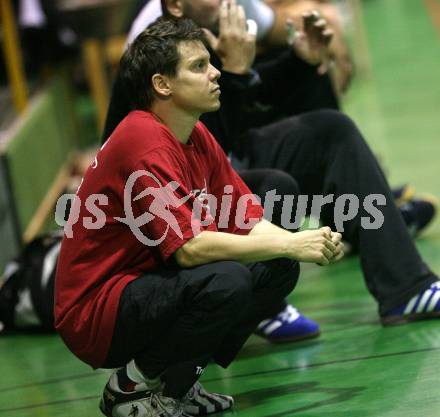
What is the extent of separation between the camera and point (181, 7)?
3955 millimetres

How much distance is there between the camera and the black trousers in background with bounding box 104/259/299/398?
3.01 metres

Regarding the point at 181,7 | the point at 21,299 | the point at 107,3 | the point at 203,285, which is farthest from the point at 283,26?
the point at 107,3

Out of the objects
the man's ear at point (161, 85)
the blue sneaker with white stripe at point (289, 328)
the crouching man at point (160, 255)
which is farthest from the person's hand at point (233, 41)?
the blue sneaker with white stripe at point (289, 328)

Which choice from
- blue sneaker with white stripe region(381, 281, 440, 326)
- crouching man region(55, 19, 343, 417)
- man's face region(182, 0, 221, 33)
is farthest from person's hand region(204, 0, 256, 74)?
blue sneaker with white stripe region(381, 281, 440, 326)

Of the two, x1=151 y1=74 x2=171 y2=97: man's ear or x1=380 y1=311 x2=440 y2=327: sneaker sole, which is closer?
x1=151 y1=74 x2=171 y2=97: man's ear

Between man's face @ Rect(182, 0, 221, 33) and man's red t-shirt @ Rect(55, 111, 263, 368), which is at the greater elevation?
man's face @ Rect(182, 0, 221, 33)

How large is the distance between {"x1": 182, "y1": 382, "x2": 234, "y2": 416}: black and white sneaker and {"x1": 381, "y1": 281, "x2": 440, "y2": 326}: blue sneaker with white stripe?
2.65ft

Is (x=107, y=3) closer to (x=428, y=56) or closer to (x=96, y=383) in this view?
(x=428, y=56)

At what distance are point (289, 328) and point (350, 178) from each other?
21.8 inches

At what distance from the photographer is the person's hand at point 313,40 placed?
416cm

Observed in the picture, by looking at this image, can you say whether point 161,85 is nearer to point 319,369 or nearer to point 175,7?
point 175,7

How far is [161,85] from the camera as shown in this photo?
3.17m

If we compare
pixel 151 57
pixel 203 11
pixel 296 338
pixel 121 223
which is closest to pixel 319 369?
pixel 296 338

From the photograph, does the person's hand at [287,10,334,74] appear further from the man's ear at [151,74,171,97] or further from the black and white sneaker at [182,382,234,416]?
the black and white sneaker at [182,382,234,416]
